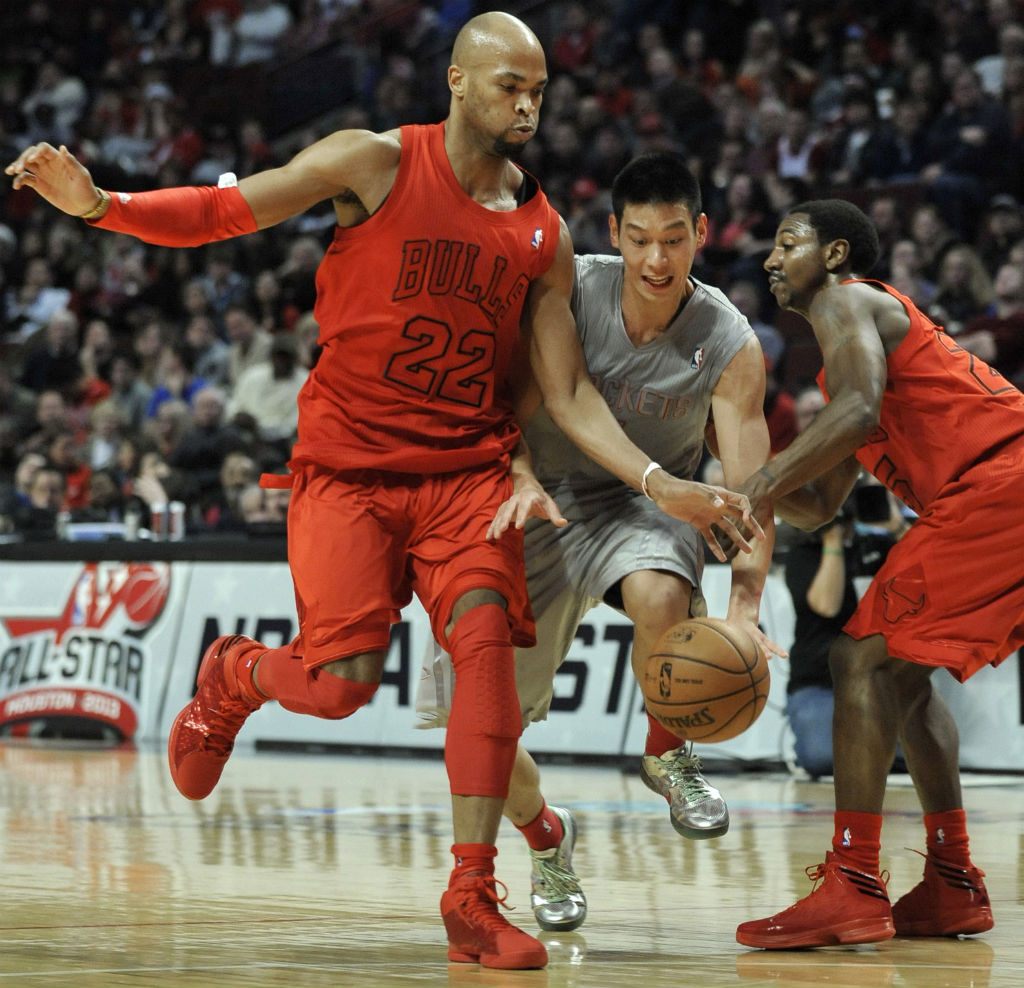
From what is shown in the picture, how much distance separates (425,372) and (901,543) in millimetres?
1412

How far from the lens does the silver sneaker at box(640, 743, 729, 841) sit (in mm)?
4926

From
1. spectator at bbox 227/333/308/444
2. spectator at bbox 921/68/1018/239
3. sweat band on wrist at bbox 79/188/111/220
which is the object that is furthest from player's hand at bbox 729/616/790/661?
spectator at bbox 227/333/308/444

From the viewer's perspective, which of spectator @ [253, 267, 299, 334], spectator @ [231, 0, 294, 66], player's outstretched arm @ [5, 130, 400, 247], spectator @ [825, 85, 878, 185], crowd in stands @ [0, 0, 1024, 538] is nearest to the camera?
player's outstretched arm @ [5, 130, 400, 247]

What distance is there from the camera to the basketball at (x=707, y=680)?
15.0 ft

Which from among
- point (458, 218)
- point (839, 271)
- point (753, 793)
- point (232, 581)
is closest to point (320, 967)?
point (458, 218)

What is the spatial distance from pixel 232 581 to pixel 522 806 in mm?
5895

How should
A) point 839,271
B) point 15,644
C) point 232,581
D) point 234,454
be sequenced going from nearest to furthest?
point 839,271 < point 232,581 < point 15,644 < point 234,454

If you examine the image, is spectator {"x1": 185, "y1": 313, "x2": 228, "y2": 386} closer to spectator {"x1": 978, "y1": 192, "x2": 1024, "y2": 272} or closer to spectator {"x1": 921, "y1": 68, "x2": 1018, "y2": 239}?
spectator {"x1": 921, "y1": 68, "x2": 1018, "y2": 239}

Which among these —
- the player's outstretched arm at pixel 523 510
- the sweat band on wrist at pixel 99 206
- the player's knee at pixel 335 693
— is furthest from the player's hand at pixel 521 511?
the sweat band on wrist at pixel 99 206

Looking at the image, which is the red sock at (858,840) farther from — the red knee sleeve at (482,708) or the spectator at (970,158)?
the spectator at (970,158)

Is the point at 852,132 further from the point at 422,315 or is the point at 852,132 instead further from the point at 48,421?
the point at 422,315

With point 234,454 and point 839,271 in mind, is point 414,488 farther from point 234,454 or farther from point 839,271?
point 234,454

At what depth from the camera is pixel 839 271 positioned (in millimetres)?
5137

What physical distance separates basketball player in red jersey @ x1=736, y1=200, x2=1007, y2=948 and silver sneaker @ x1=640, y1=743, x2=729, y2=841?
1.04 feet
